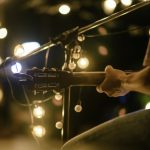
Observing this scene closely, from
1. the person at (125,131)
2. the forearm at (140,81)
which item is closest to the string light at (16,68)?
the person at (125,131)

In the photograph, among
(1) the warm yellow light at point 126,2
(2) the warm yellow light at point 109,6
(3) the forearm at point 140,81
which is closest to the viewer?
(3) the forearm at point 140,81

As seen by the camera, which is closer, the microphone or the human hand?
the human hand

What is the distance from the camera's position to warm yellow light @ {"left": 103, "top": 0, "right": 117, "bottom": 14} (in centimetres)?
381

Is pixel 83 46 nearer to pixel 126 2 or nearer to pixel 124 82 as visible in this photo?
pixel 126 2

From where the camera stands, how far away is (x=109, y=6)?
3877mm

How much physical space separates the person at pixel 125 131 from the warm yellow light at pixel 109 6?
215 cm

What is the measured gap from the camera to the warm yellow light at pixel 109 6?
3.81 metres

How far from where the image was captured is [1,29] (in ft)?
12.9

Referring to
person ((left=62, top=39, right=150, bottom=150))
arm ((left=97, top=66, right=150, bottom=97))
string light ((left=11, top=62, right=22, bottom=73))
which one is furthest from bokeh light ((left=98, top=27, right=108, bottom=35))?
person ((left=62, top=39, right=150, bottom=150))

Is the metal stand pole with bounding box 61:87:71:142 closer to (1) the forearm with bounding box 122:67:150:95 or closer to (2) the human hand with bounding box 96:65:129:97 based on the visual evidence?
(2) the human hand with bounding box 96:65:129:97

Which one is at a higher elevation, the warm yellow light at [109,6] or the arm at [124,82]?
the warm yellow light at [109,6]

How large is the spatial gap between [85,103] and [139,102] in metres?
0.55

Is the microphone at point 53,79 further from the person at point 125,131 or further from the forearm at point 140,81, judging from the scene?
the forearm at point 140,81

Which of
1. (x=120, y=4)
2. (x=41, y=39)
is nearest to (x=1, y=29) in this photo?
(x=41, y=39)
